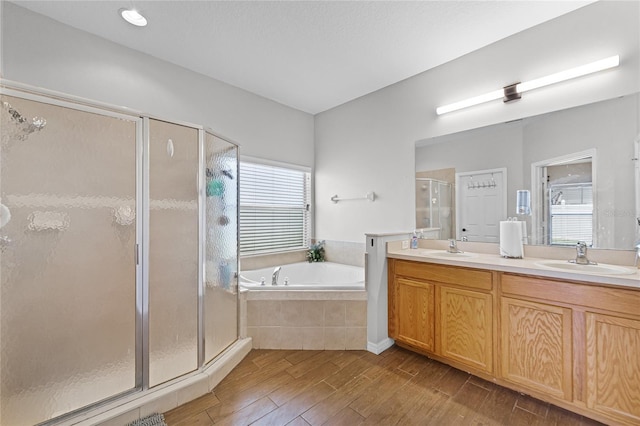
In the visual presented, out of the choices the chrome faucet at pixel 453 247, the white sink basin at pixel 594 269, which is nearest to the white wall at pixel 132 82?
the chrome faucet at pixel 453 247

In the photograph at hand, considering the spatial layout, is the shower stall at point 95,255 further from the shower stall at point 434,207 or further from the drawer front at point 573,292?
the drawer front at point 573,292

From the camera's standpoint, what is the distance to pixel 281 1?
1767mm

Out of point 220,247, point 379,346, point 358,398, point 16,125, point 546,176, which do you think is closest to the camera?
point 16,125

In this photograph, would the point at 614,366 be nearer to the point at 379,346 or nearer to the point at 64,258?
the point at 379,346

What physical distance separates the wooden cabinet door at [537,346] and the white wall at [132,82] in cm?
280

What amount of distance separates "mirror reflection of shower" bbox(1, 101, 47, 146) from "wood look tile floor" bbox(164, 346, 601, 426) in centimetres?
171

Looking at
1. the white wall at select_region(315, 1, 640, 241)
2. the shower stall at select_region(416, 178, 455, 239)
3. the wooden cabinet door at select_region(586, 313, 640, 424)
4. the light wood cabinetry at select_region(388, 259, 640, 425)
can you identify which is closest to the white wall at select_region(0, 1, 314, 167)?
the white wall at select_region(315, 1, 640, 241)

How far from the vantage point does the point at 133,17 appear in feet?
6.25

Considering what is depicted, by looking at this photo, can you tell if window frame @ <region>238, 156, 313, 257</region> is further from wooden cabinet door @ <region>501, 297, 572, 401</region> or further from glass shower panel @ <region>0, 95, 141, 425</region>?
wooden cabinet door @ <region>501, 297, 572, 401</region>

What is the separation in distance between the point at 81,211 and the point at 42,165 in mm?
279

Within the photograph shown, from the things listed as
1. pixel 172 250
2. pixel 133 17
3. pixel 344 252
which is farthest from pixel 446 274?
pixel 133 17

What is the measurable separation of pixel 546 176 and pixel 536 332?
114 cm

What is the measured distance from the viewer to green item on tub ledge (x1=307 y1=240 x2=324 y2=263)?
3.46 meters

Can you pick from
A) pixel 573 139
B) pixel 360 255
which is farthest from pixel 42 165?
pixel 573 139
